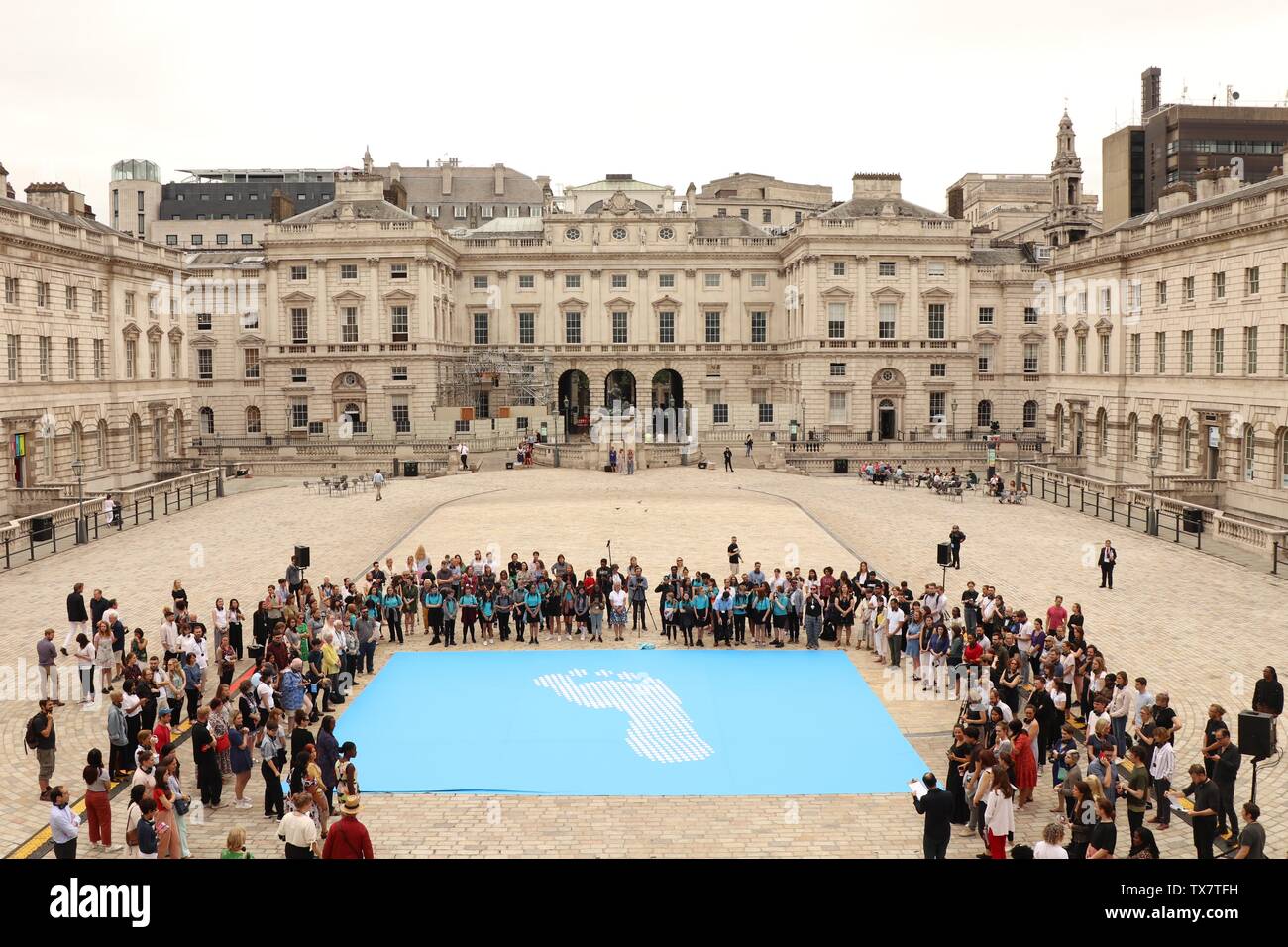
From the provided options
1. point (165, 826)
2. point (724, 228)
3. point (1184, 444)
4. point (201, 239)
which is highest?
point (201, 239)

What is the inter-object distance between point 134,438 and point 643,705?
42.3 m

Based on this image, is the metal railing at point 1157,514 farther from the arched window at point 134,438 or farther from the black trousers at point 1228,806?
the arched window at point 134,438

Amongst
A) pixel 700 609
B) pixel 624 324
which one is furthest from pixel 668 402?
pixel 700 609

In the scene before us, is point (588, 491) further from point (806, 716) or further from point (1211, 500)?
point (806, 716)

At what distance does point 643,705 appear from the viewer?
19906mm

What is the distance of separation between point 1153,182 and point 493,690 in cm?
9145

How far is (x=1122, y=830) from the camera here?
14500mm

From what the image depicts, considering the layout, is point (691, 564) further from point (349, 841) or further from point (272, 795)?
point (349, 841)

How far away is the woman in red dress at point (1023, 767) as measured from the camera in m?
14.5

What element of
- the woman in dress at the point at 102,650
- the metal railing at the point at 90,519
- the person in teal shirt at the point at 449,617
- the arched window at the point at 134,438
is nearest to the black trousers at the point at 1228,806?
the person in teal shirt at the point at 449,617

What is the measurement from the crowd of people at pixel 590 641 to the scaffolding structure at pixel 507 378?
47004 mm

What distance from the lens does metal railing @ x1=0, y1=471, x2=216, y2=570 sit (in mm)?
34656

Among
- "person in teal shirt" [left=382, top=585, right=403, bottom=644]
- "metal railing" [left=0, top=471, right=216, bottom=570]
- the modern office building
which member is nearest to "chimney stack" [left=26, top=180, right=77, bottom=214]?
"metal railing" [left=0, top=471, right=216, bottom=570]
